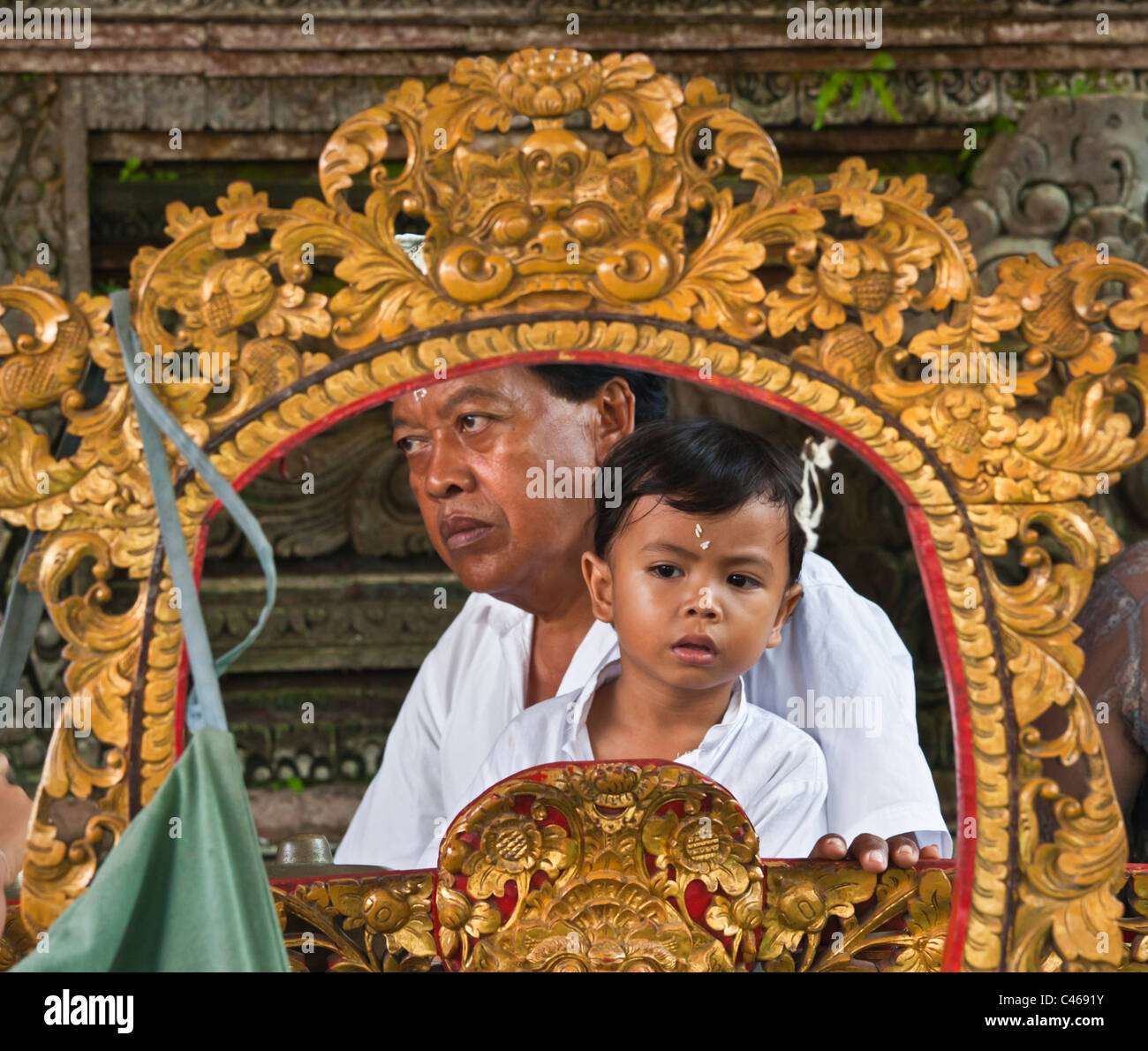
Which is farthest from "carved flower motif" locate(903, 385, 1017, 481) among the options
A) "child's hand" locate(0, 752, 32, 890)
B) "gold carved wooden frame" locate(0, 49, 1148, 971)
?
"child's hand" locate(0, 752, 32, 890)

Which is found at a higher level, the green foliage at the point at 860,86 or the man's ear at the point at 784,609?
the green foliage at the point at 860,86

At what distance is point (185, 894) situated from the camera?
61.3 inches

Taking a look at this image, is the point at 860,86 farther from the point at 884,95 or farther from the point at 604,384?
the point at 604,384

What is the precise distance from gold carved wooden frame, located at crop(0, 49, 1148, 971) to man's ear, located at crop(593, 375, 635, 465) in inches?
6.1

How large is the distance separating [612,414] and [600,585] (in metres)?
0.24

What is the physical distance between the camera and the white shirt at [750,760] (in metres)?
1.84

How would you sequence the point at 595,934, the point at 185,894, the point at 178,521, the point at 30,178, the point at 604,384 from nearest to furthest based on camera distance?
1. the point at 185,894
2. the point at 178,521
3. the point at 595,934
4. the point at 604,384
5. the point at 30,178

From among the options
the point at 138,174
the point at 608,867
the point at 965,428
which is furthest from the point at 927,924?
the point at 138,174

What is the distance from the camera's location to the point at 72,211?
9.73 ft

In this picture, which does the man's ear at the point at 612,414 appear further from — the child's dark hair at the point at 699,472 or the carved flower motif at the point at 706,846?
the carved flower motif at the point at 706,846

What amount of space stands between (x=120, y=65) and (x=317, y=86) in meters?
0.41

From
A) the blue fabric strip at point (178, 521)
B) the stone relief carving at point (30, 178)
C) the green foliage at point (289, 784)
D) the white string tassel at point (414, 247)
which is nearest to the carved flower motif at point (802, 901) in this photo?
the blue fabric strip at point (178, 521)

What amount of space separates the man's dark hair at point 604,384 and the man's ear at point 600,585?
0.20m

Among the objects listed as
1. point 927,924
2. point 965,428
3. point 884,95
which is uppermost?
point 884,95
